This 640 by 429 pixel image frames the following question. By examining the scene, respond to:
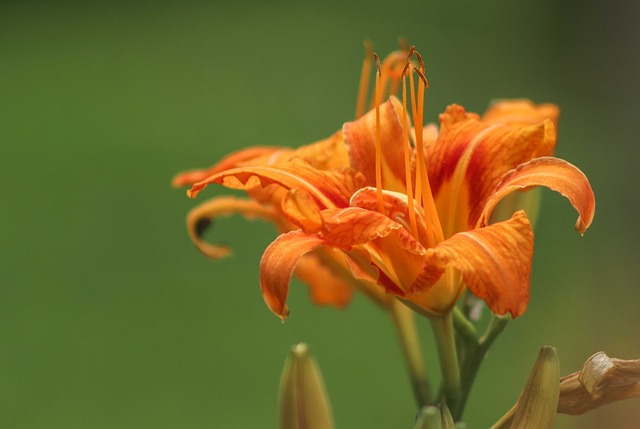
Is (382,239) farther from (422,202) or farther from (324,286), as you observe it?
(324,286)

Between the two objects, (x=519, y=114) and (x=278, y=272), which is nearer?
(x=278, y=272)

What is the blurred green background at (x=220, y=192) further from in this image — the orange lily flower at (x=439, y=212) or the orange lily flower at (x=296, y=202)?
the orange lily flower at (x=439, y=212)

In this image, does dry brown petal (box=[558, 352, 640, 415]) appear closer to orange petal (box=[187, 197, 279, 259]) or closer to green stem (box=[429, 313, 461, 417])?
green stem (box=[429, 313, 461, 417])

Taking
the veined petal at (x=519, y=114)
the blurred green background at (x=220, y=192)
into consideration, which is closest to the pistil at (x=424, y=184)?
the veined petal at (x=519, y=114)

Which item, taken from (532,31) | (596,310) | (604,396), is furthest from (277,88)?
(604,396)

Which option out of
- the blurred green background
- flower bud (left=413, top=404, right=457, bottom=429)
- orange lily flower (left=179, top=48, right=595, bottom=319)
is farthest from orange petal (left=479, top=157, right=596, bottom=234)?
the blurred green background

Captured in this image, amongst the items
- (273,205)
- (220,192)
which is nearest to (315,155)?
(273,205)
